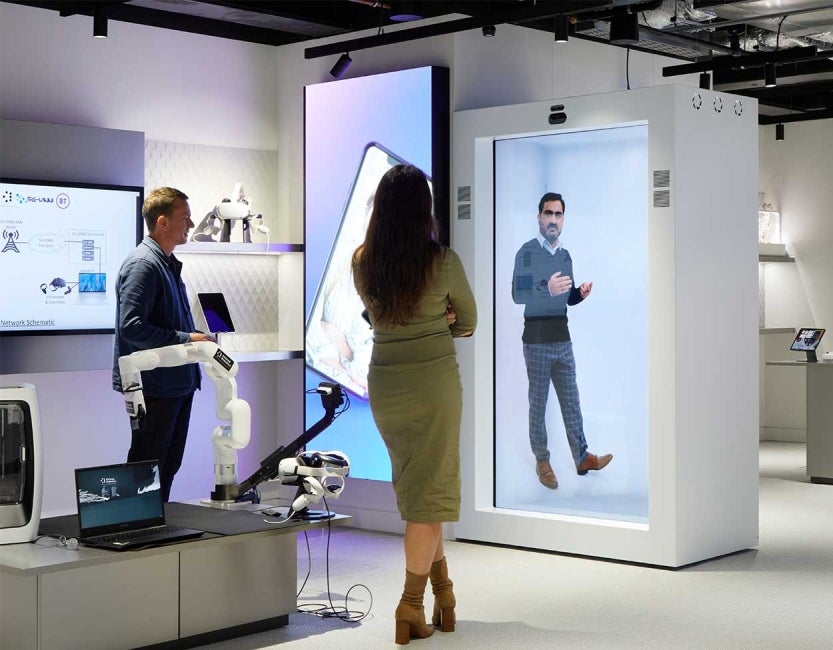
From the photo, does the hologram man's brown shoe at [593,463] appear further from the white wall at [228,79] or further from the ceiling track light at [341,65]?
the ceiling track light at [341,65]

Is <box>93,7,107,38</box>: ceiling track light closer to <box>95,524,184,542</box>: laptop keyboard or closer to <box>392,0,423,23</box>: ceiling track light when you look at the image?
<box>392,0,423,23</box>: ceiling track light

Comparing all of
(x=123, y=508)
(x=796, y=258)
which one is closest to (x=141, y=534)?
(x=123, y=508)

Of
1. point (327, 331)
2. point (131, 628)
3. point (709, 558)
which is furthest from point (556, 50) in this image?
point (131, 628)

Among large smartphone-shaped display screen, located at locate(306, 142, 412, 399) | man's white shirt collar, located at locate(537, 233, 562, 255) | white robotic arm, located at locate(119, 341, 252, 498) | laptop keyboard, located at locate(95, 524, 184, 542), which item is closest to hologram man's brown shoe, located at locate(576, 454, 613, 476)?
man's white shirt collar, located at locate(537, 233, 562, 255)

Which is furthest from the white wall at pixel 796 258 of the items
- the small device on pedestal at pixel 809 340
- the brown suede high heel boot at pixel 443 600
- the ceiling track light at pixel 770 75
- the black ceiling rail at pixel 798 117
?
the brown suede high heel boot at pixel 443 600

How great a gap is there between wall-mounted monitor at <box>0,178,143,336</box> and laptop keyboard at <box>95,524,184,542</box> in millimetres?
2227

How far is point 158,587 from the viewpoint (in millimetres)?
4293

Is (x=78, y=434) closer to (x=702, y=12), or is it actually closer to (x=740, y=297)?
(x=740, y=297)

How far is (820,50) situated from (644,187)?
2.15 metres

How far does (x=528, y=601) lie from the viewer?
5.23 m

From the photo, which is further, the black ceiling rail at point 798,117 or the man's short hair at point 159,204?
the black ceiling rail at point 798,117

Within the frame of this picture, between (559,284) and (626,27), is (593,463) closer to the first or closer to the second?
(559,284)

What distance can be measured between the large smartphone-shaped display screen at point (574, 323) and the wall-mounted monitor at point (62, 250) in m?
2.10

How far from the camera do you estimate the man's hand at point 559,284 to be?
6.30m
